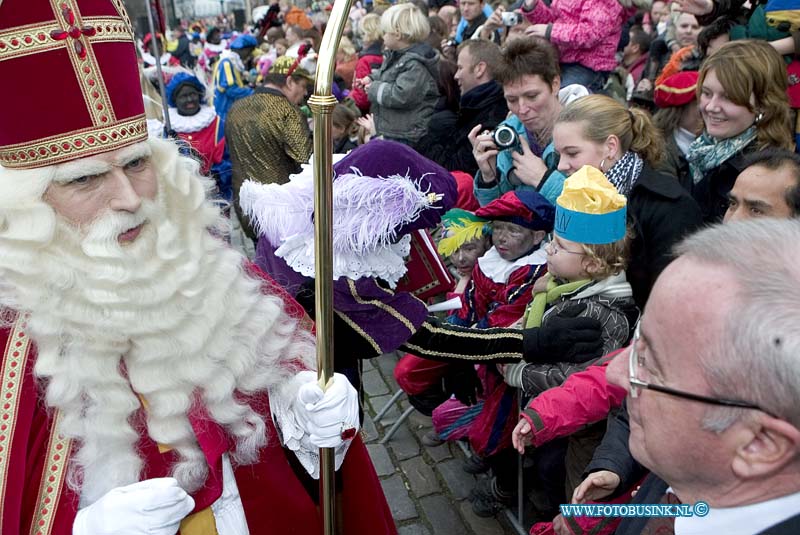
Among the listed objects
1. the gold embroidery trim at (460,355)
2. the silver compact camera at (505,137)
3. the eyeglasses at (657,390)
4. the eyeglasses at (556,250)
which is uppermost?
the eyeglasses at (657,390)

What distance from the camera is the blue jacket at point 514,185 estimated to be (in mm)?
3053

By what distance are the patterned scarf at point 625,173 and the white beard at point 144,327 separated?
1.69 meters

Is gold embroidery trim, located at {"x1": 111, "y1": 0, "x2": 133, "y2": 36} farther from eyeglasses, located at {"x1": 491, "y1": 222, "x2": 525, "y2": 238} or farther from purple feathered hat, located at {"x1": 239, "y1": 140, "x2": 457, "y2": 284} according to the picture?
eyeglasses, located at {"x1": 491, "y1": 222, "x2": 525, "y2": 238}

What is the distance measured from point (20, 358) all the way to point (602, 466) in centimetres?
158

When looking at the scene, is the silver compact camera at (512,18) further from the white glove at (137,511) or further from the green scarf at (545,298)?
the white glove at (137,511)

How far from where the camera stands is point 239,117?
208 inches

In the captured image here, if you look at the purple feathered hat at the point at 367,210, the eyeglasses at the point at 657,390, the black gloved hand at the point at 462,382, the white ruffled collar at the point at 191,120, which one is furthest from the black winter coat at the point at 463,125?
the eyeglasses at the point at 657,390

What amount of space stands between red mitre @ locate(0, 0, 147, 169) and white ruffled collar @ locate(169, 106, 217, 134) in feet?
16.4

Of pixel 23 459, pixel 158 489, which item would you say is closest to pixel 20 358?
pixel 23 459

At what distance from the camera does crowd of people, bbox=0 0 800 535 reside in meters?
1.15

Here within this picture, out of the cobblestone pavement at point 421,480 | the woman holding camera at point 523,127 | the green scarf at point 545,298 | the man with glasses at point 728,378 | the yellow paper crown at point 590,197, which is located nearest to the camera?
the man with glasses at point 728,378

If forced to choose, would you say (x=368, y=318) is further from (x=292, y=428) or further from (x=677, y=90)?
(x=677, y=90)

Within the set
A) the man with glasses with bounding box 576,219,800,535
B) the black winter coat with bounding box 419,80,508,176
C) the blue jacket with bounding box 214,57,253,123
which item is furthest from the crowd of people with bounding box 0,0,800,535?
the blue jacket with bounding box 214,57,253,123

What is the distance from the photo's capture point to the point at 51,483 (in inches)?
63.5
